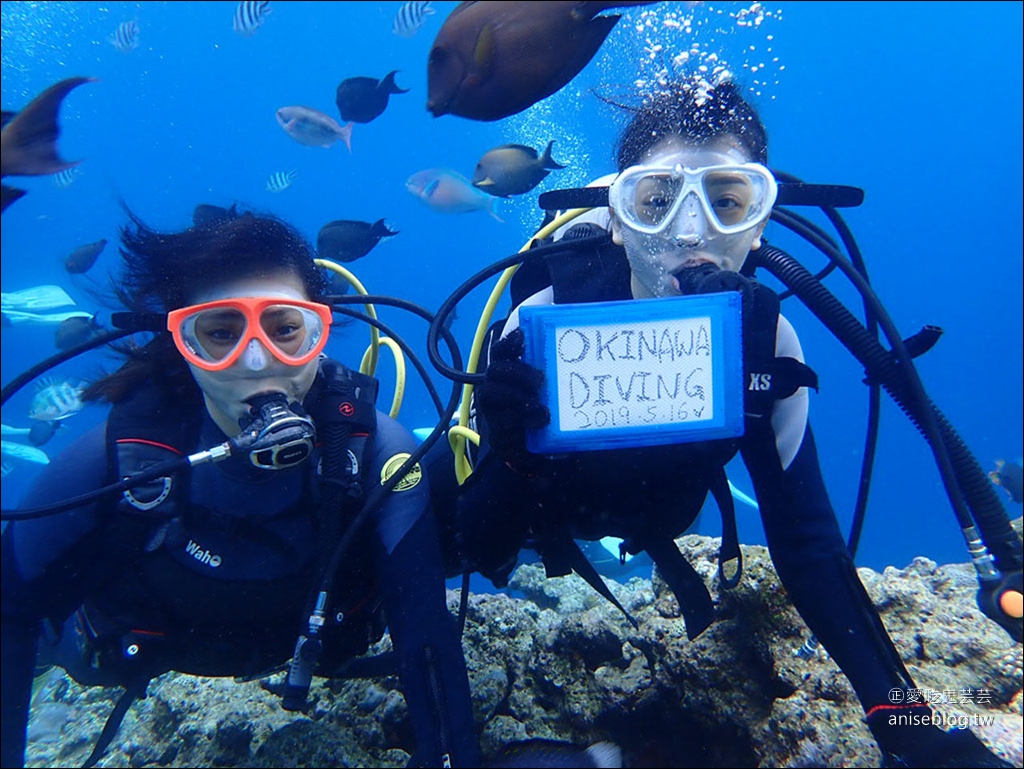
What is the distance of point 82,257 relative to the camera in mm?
7430

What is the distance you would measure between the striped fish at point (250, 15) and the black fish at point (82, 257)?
370cm

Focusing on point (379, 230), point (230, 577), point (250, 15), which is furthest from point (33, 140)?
point (250, 15)

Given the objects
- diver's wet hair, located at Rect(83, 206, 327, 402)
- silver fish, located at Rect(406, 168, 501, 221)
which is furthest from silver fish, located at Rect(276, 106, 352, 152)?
diver's wet hair, located at Rect(83, 206, 327, 402)

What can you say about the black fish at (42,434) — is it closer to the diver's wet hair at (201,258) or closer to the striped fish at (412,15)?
the striped fish at (412,15)

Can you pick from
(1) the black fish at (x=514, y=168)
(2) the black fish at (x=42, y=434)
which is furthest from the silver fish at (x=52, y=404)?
(1) the black fish at (x=514, y=168)

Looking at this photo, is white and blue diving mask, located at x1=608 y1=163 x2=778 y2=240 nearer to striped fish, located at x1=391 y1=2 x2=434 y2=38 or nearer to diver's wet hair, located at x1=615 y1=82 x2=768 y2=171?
diver's wet hair, located at x1=615 y1=82 x2=768 y2=171

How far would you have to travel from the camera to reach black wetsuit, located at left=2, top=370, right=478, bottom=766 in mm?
2164

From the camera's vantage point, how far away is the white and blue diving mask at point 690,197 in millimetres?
2195

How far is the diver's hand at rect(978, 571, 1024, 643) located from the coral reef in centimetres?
80

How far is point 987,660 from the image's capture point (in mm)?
2537

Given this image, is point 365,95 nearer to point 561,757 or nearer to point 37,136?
point 37,136

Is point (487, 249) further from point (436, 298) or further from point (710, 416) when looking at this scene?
point (710, 416)

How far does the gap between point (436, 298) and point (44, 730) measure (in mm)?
68316

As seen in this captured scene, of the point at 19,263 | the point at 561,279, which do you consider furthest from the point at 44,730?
the point at 19,263
